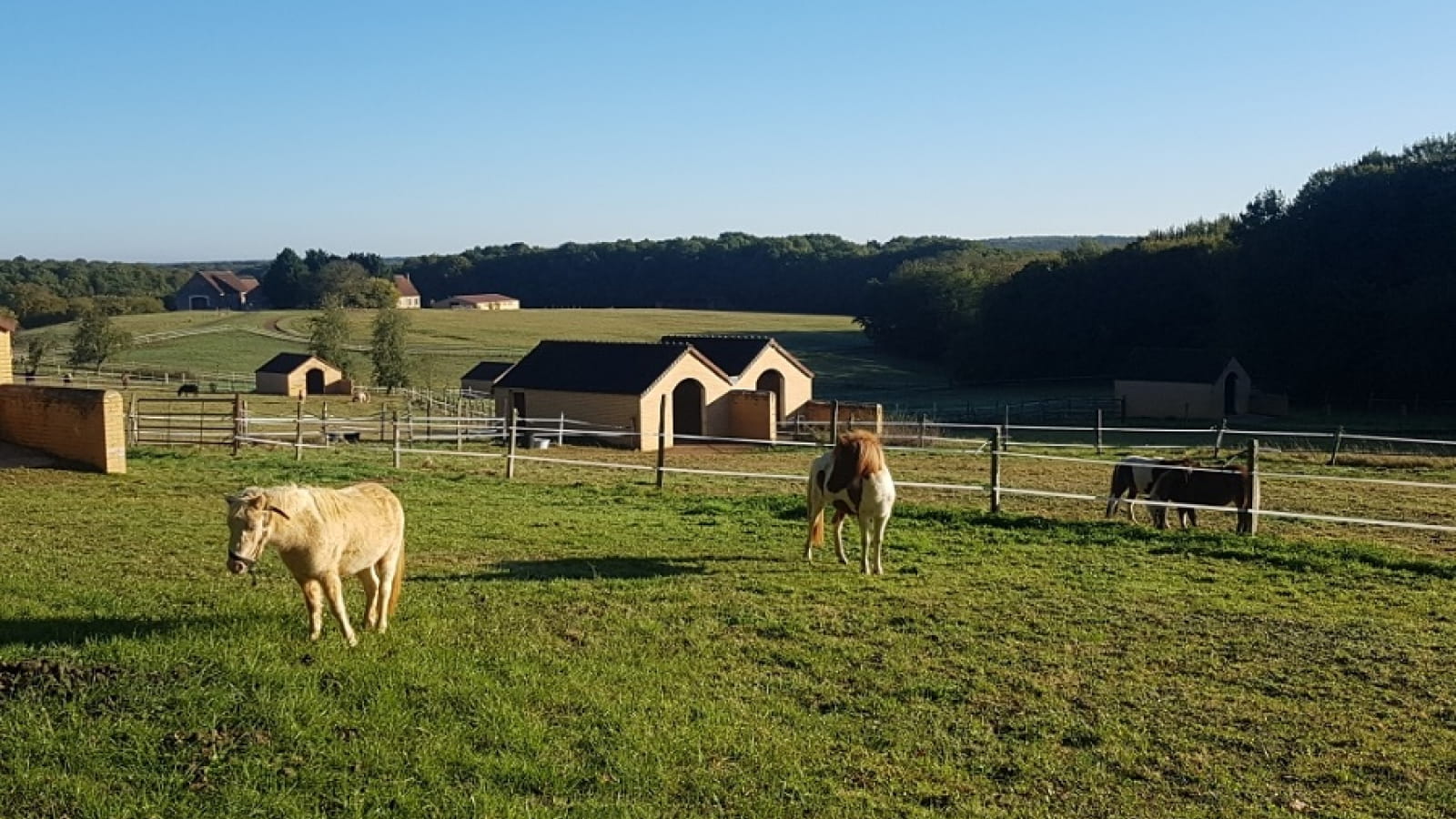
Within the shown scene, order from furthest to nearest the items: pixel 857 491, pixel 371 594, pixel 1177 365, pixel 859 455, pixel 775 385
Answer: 1. pixel 1177 365
2. pixel 775 385
3. pixel 859 455
4. pixel 857 491
5. pixel 371 594

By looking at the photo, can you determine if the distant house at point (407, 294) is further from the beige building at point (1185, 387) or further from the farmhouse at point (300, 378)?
the beige building at point (1185, 387)

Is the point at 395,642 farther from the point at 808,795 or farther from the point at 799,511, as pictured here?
the point at 799,511

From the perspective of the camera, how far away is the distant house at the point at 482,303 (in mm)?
118094

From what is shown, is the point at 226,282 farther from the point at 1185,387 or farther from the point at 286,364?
the point at 1185,387

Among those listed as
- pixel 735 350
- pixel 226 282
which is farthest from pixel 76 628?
pixel 226 282

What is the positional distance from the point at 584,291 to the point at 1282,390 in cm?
9734

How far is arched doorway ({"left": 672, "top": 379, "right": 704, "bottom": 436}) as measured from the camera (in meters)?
32.6

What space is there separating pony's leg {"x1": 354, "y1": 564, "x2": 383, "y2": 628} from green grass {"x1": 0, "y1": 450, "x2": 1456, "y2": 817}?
22 cm

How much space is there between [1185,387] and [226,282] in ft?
357

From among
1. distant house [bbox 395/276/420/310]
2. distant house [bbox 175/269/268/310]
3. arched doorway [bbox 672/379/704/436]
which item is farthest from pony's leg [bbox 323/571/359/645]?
distant house [bbox 175/269/268/310]

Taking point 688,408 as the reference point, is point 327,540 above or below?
above

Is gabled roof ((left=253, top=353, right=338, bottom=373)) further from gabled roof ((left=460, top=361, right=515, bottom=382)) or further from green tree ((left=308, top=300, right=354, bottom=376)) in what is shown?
gabled roof ((left=460, top=361, right=515, bottom=382))

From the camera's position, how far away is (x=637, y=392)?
100 feet

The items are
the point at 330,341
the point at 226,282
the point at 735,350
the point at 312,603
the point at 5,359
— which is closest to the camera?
the point at 312,603
